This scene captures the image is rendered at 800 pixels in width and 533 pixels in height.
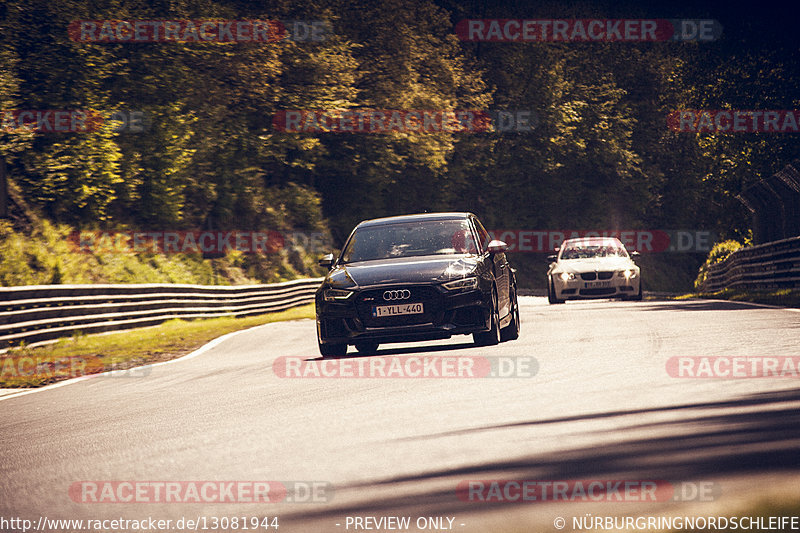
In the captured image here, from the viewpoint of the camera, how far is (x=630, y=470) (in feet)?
17.9

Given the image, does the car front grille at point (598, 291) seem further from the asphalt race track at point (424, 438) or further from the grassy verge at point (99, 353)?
the asphalt race track at point (424, 438)

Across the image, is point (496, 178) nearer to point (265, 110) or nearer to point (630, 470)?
point (265, 110)

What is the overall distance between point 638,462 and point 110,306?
17363 mm

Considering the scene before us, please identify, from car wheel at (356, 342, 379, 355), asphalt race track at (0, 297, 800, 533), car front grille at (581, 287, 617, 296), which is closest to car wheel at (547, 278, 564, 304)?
car front grille at (581, 287, 617, 296)

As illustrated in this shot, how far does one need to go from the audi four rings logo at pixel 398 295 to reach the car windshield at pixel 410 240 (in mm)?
1348

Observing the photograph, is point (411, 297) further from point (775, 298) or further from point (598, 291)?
point (598, 291)

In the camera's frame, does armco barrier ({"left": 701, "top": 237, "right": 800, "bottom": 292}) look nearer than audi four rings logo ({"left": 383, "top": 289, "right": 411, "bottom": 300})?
No

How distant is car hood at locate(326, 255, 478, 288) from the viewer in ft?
40.9

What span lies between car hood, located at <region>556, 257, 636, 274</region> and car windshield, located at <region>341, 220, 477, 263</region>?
36.8 ft

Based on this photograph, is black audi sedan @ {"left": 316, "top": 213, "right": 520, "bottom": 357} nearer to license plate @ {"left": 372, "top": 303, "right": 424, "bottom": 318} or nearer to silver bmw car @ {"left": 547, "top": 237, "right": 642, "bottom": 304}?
license plate @ {"left": 372, "top": 303, "right": 424, "bottom": 318}

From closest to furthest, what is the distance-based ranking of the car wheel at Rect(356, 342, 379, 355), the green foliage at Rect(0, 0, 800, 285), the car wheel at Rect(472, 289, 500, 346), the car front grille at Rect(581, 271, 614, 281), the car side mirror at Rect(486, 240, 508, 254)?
the car wheel at Rect(472, 289, 500, 346)
the car wheel at Rect(356, 342, 379, 355)
the car side mirror at Rect(486, 240, 508, 254)
the car front grille at Rect(581, 271, 614, 281)
the green foliage at Rect(0, 0, 800, 285)

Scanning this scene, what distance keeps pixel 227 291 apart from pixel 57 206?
17.0ft

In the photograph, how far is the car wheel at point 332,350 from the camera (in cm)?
1275

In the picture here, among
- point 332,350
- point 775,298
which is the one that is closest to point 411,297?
point 332,350
